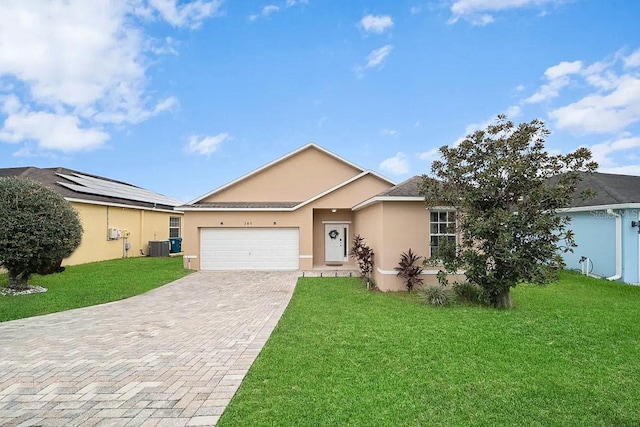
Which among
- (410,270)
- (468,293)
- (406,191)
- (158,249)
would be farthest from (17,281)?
(468,293)

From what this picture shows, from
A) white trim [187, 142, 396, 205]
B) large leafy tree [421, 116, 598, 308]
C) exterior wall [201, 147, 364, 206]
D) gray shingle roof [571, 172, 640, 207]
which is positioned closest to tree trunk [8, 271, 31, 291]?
white trim [187, 142, 396, 205]

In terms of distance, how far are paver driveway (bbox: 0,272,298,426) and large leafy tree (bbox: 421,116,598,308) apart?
5240mm

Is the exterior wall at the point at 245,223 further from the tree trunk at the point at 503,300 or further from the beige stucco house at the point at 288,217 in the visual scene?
the tree trunk at the point at 503,300

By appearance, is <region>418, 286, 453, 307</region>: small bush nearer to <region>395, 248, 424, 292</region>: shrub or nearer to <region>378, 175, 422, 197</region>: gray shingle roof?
<region>395, 248, 424, 292</region>: shrub

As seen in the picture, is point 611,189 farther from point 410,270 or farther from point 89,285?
point 89,285

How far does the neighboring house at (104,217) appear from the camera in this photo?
18.0 meters

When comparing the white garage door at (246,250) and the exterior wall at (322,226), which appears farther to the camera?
the exterior wall at (322,226)

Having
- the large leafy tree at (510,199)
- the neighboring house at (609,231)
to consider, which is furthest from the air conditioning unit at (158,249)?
the neighboring house at (609,231)

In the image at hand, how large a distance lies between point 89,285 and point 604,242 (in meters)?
18.8

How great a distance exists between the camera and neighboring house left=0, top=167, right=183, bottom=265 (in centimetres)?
1805

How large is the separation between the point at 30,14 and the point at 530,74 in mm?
17058

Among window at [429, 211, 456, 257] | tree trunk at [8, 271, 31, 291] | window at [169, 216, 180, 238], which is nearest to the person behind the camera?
tree trunk at [8, 271, 31, 291]

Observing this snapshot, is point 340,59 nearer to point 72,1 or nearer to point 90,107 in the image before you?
point 72,1

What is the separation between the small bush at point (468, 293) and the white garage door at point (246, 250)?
27.0 ft
